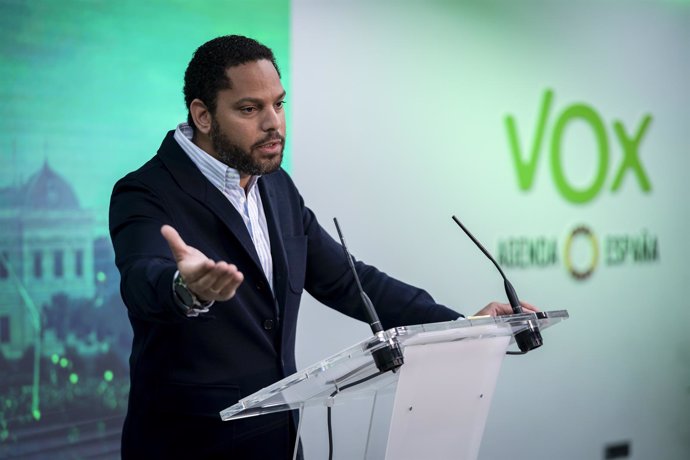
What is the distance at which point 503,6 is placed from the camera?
4391 mm

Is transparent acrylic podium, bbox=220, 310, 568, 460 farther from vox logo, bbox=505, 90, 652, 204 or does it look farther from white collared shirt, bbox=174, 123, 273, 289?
vox logo, bbox=505, 90, 652, 204

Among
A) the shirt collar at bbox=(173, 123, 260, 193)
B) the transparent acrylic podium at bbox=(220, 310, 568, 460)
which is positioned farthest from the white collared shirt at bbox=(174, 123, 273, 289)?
the transparent acrylic podium at bbox=(220, 310, 568, 460)

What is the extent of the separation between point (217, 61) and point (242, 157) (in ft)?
0.81

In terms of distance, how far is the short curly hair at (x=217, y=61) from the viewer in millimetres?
2121

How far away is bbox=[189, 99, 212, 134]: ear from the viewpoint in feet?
7.06

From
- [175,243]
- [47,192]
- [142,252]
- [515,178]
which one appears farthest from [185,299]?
[515,178]

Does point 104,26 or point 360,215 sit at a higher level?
point 104,26

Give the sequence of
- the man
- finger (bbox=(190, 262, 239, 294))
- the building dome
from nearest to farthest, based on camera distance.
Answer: finger (bbox=(190, 262, 239, 294)), the man, the building dome

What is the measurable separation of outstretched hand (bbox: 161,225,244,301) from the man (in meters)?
0.29

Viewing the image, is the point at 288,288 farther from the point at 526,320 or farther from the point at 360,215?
the point at 360,215

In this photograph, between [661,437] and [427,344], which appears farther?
[661,437]

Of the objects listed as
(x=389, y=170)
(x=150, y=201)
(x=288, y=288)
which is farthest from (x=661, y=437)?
(x=150, y=201)

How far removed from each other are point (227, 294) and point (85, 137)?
1940mm


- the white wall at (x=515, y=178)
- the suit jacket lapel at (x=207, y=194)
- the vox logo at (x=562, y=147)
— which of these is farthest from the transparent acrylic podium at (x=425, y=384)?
the vox logo at (x=562, y=147)
